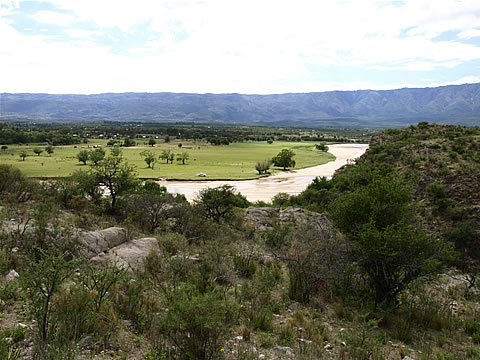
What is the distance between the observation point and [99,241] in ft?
40.5

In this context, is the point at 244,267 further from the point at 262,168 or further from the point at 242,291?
the point at 262,168

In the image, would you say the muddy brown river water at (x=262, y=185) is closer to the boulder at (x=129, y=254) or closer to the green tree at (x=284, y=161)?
the green tree at (x=284, y=161)

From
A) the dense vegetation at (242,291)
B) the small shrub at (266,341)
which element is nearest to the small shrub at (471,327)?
the dense vegetation at (242,291)

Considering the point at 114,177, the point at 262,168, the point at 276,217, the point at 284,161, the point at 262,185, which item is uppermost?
the point at 114,177

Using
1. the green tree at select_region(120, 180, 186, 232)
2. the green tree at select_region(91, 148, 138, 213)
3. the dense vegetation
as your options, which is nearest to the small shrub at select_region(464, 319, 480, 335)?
the dense vegetation

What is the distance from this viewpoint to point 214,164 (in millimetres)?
84250

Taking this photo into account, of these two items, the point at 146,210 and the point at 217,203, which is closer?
the point at 146,210

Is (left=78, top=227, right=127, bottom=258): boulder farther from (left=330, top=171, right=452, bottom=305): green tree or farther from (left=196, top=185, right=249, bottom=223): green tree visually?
(left=196, top=185, right=249, bottom=223): green tree

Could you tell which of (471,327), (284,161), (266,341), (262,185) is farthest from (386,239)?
(284,161)

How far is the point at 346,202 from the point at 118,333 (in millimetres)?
7838

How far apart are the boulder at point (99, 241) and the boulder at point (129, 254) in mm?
415

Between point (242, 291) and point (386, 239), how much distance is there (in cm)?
432

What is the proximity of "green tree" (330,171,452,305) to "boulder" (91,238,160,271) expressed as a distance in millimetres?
6845

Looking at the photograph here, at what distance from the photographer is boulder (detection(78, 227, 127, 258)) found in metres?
11.5
